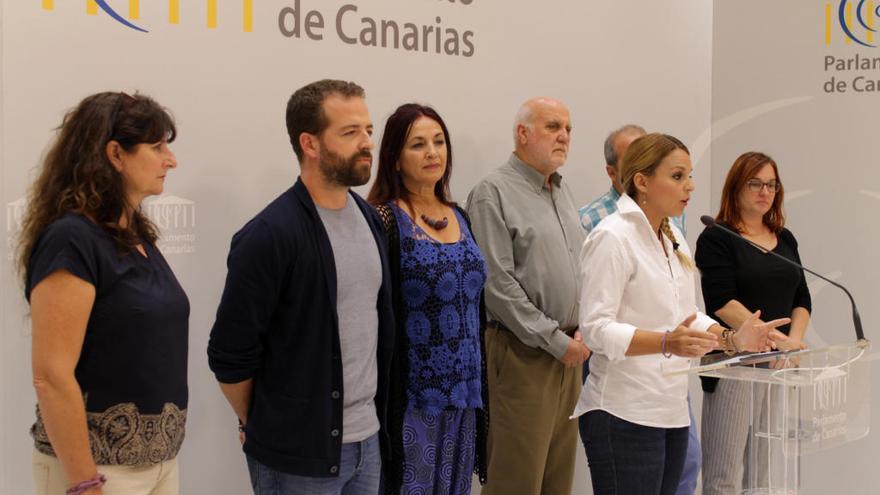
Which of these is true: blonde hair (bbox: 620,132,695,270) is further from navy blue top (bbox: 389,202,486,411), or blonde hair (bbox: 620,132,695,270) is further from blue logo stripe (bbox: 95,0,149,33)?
blue logo stripe (bbox: 95,0,149,33)

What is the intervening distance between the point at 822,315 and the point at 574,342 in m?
2.22

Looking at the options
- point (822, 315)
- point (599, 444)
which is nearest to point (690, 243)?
point (822, 315)

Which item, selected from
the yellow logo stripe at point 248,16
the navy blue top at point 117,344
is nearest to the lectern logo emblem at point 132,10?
the yellow logo stripe at point 248,16

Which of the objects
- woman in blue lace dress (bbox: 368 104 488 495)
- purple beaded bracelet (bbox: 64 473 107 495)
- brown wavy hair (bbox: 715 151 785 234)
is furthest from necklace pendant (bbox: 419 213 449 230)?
brown wavy hair (bbox: 715 151 785 234)

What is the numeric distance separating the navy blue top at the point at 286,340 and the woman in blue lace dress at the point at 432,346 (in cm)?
37

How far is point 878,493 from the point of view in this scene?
16.8ft

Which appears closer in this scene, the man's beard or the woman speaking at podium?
the man's beard

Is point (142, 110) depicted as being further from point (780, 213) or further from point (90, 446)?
point (780, 213)

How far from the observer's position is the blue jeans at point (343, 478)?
2467mm

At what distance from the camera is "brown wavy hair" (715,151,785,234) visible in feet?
13.6

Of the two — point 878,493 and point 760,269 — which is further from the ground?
point 760,269

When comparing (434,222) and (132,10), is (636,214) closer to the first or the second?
(434,222)

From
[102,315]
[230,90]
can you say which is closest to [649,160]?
[230,90]

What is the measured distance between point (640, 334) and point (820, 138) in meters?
2.94
